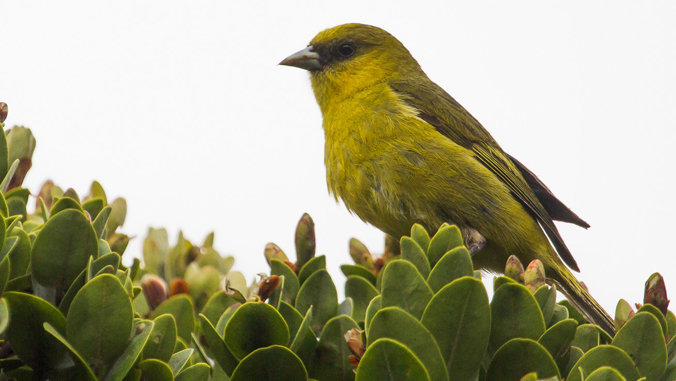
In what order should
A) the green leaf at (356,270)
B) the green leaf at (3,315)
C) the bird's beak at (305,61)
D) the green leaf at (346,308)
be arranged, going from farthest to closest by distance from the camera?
the bird's beak at (305,61), the green leaf at (356,270), the green leaf at (346,308), the green leaf at (3,315)

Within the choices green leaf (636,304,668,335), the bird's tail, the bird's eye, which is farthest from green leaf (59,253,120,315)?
the bird's eye

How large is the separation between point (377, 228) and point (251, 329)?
8.16ft

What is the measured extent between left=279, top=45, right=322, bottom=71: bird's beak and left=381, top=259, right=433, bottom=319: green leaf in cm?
342

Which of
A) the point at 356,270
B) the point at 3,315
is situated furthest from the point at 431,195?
the point at 3,315

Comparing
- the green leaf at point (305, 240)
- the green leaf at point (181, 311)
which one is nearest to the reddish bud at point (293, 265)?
the green leaf at point (305, 240)

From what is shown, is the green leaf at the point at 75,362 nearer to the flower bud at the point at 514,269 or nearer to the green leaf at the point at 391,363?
the green leaf at the point at 391,363

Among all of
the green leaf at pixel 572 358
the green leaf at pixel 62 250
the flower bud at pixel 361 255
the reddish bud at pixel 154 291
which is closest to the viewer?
the green leaf at pixel 62 250

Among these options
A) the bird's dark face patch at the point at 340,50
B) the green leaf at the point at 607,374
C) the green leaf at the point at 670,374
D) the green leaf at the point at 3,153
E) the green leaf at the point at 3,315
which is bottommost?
the green leaf at the point at 670,374

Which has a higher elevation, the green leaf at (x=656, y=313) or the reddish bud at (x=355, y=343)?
the green leaf at (x=656, y=313)

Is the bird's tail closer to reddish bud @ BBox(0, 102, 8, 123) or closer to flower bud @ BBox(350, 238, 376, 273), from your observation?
flower bud @ BBox(350, 238, 376, 273)

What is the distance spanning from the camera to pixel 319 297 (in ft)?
6.63

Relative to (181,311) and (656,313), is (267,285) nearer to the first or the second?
(181,311)

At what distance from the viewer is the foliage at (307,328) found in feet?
4.84

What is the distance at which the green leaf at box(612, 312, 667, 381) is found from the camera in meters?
1.77
